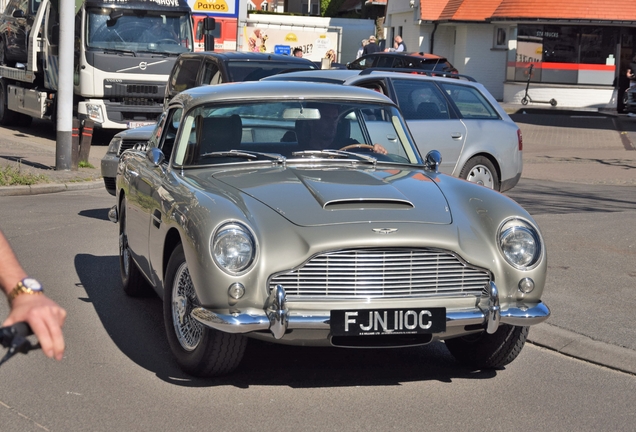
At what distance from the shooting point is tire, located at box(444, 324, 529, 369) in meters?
5.61

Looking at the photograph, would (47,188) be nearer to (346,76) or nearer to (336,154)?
(346,76)

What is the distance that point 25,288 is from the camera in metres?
2.37

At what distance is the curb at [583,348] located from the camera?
5.95 meters

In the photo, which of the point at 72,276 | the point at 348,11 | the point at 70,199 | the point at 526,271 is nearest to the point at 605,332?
the point at 526,271

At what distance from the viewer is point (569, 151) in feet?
70.6

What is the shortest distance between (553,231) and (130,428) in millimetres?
6383

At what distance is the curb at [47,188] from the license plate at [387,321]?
9261 mm

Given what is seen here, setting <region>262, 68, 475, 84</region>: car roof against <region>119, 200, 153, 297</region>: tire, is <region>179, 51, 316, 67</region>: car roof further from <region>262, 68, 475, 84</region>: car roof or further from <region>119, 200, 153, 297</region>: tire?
<region>119, 200, 153, 297</region>: tire

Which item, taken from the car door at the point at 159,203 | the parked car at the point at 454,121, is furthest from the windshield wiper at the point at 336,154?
the parked car at the point at 454,121

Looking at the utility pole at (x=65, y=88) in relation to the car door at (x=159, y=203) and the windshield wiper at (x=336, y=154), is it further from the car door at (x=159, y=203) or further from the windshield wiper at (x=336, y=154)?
the windshield wiper at (x=336, y=154)

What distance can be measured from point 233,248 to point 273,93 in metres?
1.90

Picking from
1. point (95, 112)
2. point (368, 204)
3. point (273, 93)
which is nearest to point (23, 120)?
point (95, 112)

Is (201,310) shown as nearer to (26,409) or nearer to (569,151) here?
(26,409)

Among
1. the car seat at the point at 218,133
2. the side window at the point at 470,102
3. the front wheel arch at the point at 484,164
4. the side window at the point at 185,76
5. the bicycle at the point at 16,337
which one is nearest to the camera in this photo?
the bicycle at the point at 16,337
